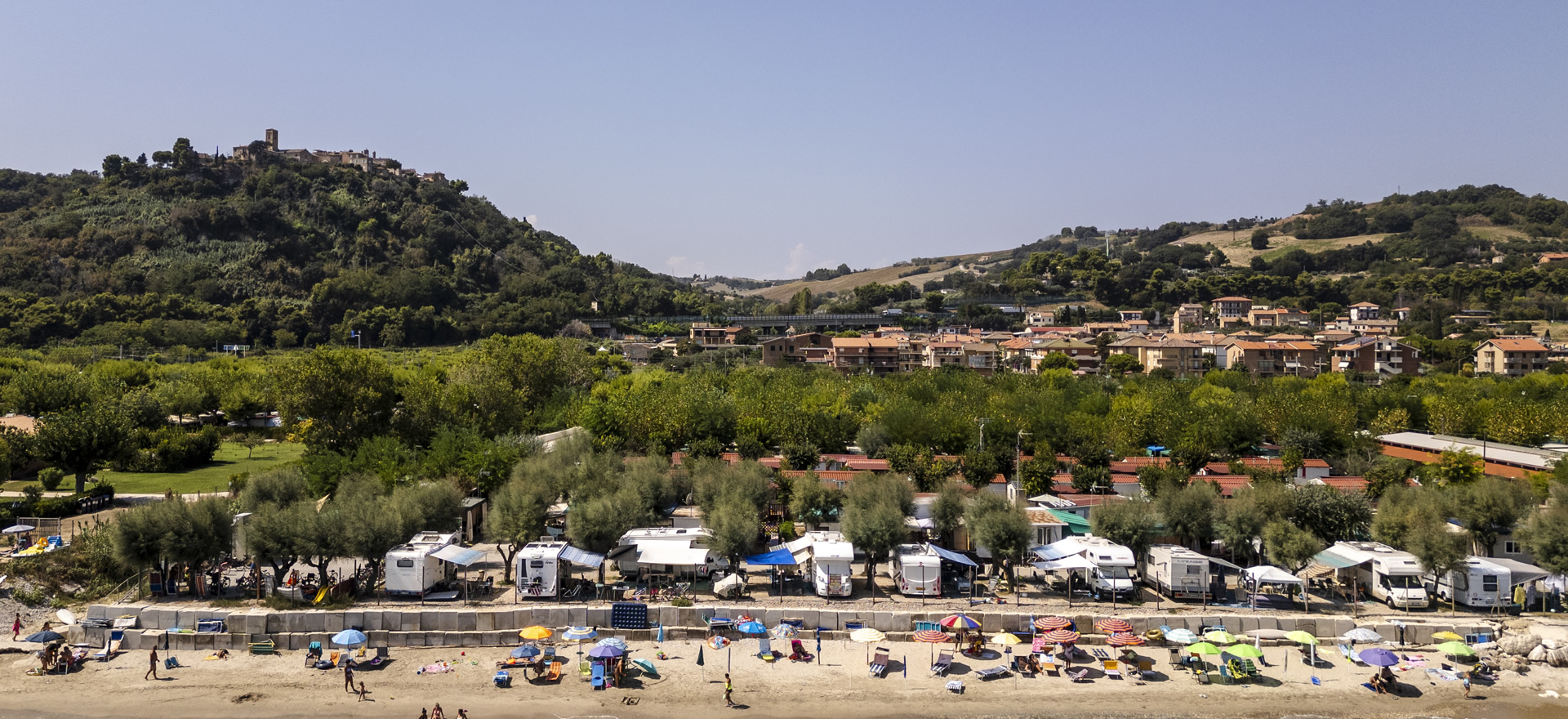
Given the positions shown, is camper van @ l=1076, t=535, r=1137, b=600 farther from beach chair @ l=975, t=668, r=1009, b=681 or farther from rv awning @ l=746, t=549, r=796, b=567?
rv awning @ l=746, t=549, r=796, b=567

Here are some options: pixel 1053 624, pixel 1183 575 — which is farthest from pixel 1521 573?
pixel 1053 624

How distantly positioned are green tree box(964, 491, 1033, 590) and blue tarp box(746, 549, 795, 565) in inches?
185

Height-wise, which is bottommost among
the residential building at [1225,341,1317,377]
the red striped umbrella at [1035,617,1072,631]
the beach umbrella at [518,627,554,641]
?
the red striped umbrella at [1035,617,1072,631]

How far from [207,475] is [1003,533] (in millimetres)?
32958

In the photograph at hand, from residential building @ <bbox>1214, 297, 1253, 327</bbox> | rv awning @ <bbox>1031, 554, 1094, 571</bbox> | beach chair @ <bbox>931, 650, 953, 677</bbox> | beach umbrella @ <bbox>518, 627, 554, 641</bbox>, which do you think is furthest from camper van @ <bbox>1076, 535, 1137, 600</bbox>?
residential building @ <bbox>1214, 297, 1253, 327</bbox>

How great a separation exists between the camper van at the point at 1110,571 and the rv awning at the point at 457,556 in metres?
15.0

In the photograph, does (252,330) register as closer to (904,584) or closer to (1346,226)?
(904,584)

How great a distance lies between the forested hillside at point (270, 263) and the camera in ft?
314

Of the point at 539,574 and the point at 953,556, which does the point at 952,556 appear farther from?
the point at 539,574

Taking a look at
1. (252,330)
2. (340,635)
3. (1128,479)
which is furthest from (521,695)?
(252,330)

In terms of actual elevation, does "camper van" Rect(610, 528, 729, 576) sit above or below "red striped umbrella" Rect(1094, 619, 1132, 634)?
above

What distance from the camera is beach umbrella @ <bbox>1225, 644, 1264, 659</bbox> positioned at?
1917 cm

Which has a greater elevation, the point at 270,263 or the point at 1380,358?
the point at 270,263

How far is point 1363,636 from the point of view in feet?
66.9
